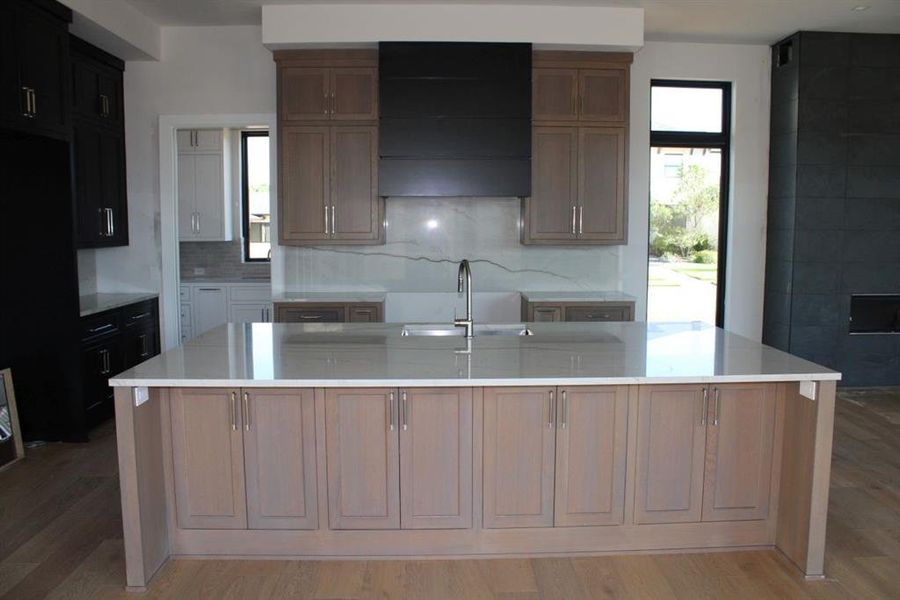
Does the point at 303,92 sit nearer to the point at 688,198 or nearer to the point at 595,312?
the point at 595,312

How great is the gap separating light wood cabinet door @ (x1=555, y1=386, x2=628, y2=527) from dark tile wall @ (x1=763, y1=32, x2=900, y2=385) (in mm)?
3489

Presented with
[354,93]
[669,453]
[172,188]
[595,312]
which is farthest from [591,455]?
[172,188]

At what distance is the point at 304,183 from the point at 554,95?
6.34 ft

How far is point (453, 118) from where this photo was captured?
16.4ft

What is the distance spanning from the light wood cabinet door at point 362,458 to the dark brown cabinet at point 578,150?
2.83m

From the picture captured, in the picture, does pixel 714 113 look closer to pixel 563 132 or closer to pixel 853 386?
pixel 563 132

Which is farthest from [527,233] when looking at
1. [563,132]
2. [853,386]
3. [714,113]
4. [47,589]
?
[47,589]

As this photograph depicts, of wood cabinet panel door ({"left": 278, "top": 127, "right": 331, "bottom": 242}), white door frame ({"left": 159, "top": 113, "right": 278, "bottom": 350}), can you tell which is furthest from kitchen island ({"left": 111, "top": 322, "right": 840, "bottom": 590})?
white door frame ({"left": 159, "top": 113, "right": 278, "bottom": 350})

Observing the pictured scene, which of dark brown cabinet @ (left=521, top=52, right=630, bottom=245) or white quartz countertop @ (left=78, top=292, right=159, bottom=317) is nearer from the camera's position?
white quartz countertop @ (left=78, top=292, right=159, bottom=317)

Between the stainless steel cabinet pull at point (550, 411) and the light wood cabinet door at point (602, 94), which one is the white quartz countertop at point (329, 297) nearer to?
the light wood cabinet door at point (602, 94)

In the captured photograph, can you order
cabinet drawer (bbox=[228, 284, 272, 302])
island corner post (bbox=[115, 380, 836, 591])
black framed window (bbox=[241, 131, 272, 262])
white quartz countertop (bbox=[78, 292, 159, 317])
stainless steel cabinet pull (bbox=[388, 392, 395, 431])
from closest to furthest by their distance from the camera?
island corner post (bbox=[115, 380, 836, 591]) → stainless steel cabinet pull (bbox=[388, 392, 395, 431]) → white quartz countertop (bbox=[78, 292, 159, 317]) → cabinet drawer (bbox=[228, 284, 272, 302]) → black framed window (bbox=[241, 131, 272, 262])

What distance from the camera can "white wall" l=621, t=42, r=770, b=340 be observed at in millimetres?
5664

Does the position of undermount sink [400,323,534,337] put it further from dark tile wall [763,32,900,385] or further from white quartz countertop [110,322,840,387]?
dark tile wall [763,32,900,385]

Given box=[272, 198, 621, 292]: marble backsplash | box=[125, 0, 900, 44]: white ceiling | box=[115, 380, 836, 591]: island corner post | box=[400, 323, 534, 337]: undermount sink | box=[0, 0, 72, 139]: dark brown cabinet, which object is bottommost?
box=[115, 380, 836, 591]: island corner post
